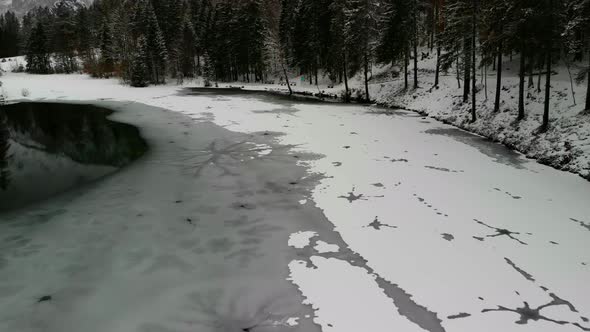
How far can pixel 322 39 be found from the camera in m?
51.0

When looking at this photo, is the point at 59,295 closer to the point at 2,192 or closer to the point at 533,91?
the point at 2,192

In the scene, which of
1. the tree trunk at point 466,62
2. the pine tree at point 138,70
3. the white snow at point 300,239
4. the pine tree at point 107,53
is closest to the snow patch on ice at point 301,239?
the white snow at point 300,239

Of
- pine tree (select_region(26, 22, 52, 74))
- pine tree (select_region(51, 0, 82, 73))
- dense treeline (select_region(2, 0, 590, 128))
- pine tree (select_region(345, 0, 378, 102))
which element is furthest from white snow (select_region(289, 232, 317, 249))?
pine tree (select_region(26, 22, 52, 74))

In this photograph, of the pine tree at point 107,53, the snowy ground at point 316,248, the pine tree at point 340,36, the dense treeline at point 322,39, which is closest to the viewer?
the snowy ground at point 316,248

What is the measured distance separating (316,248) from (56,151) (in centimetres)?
1613

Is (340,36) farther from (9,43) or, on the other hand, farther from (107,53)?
(9,43)

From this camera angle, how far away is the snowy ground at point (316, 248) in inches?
246

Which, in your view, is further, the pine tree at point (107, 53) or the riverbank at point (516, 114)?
the pine tree at point (107, 53)

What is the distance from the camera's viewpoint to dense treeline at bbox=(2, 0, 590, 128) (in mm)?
19594

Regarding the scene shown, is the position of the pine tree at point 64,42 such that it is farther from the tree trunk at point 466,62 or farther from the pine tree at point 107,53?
the tree trunk at point 466,62

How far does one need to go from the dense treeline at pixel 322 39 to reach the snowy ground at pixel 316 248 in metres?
8.91

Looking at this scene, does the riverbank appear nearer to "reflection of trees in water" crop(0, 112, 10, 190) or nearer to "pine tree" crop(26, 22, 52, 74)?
"reflection of trees in water" crop(0, 112, 10, 190)

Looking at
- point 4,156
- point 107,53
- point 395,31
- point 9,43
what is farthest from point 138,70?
point 9,43

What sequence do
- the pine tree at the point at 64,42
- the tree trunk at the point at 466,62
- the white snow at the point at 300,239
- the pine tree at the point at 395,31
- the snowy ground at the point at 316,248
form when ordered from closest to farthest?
the snowy ground at the point at 316,248 → the white snow at the point at 300,239 → the tree trunk at the point at 466,62 → the pine tree at the point at 395,31 → the pine tree at the point at 64,42
